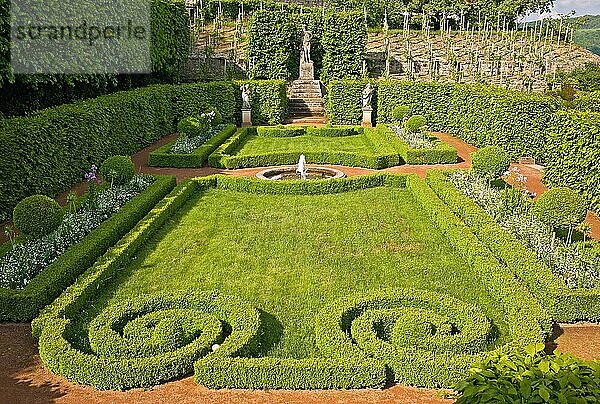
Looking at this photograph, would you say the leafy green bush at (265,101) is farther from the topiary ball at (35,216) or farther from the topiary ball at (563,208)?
the topiary ball at (563,208)

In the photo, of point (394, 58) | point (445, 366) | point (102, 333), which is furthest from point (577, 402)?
point (394, 58)

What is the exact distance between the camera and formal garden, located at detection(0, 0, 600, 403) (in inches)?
249

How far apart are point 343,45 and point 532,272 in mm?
30315

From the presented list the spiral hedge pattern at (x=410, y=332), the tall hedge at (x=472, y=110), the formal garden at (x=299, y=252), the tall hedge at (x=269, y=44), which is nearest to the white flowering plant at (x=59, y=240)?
the formal garden at (x=299, y=252)

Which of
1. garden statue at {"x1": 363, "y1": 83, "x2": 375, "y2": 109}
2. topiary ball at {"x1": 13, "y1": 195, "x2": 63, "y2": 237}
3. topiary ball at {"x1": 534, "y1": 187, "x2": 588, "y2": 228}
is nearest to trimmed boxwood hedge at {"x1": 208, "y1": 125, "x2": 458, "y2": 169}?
garden statue at {"x1": 363, "y1": 83, "x2": 375, "y2": 109}

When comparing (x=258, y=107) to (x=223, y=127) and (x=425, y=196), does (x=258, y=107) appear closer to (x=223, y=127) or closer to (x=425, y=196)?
(x=223, y=127)

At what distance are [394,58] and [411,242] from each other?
32.7m

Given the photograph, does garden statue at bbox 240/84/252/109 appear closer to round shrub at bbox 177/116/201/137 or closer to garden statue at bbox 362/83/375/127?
garden statue at bbox 362/83/375/127

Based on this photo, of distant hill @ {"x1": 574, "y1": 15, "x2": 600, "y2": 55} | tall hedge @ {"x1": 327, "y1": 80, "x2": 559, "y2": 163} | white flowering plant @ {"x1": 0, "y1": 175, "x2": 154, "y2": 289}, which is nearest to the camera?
white flowering plant @ {"x1": 0, "y1": 175, "x2": 154, "y2": 289}

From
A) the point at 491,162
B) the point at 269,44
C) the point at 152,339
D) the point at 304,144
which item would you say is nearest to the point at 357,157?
the point at 304,144

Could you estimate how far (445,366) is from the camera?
247 inches

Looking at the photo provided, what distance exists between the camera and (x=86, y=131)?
16.2 metres

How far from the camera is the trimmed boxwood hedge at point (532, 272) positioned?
25.2 ft

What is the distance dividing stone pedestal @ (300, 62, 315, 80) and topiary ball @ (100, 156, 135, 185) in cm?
2457
